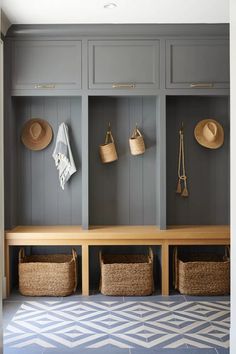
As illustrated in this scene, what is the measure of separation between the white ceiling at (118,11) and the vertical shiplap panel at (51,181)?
1.04 meters

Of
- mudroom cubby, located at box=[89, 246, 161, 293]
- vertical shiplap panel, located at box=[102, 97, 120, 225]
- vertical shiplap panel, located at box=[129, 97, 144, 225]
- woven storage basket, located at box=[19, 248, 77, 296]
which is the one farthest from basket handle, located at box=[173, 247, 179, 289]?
woven storage basket, located at box=[19, 248, 77, 296]

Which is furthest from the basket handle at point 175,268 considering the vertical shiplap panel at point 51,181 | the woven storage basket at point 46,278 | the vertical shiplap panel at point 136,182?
the vertical shiplap panel at point 51,181

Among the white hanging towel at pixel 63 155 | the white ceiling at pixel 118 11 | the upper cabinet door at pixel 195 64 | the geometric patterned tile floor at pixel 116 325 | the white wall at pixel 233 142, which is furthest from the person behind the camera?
the white hanging towel at pixel 63 155

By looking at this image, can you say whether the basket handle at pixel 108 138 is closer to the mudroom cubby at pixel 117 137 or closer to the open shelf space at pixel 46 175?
the mudroom cubby at pixel 117 137

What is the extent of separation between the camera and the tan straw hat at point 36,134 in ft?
17.4

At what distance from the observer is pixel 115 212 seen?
5387 mm

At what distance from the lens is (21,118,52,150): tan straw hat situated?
17.4ft

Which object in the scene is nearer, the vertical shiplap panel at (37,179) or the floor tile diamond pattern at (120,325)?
the floor tile diamond pattern at (120,325)

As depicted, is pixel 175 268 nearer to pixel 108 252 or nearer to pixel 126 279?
pixel 126 279

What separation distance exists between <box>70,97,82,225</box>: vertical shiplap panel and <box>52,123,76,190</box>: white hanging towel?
0.13 m

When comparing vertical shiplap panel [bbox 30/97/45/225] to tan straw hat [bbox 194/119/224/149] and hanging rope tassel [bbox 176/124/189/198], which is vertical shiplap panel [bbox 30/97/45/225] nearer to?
hanging rope tassel [bbox 176/124/189/198]

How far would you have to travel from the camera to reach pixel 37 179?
537 centimetres

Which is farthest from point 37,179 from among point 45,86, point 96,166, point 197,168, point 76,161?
point 197,168

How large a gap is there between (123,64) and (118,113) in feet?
2.00
